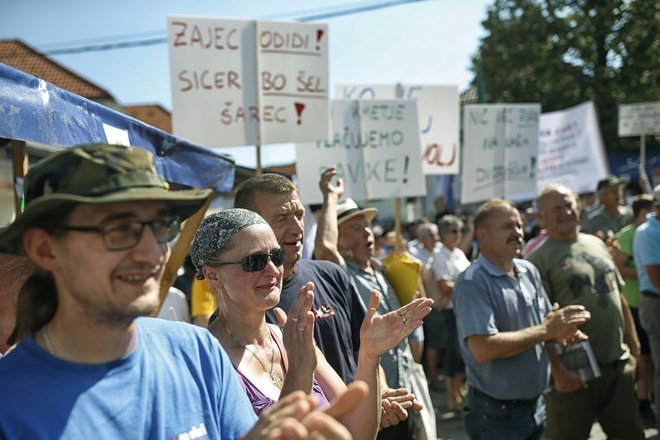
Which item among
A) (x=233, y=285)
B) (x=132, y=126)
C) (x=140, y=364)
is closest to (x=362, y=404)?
(x=233, y=285)

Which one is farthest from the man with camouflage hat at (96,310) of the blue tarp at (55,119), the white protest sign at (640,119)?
the white protest sign at (640,119)

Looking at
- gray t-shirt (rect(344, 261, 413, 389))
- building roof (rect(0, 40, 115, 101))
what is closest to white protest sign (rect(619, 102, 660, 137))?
gray t-shirt (rect(344, 261, 413, 389))

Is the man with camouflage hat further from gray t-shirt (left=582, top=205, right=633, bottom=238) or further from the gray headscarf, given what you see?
gray t-shirt (left=582, top=205, right=633, bottom=238)

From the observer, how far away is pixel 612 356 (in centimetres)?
467

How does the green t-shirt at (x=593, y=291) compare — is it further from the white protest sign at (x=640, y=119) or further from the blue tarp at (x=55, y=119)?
the white protest sign at (x=640, y=119)

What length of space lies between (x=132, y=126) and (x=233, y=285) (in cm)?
143

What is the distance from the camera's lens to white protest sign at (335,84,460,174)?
29.4 feet

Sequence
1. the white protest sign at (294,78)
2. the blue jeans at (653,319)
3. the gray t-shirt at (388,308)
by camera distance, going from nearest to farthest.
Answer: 1. the gray t-shirt at (388,308)
2. the blue jeans at (653,319)
3. the white protest sign at (294,78)

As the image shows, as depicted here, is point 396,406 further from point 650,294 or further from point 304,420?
point 650,294

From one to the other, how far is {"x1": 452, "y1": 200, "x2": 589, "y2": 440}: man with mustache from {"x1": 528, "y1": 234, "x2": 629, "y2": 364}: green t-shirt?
379 millimetres

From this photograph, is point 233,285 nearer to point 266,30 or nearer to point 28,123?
point 28,123

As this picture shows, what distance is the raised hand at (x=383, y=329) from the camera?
98.8 inches

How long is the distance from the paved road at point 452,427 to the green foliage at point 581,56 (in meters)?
18.1

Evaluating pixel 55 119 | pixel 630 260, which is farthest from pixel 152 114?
pixel 55 119
